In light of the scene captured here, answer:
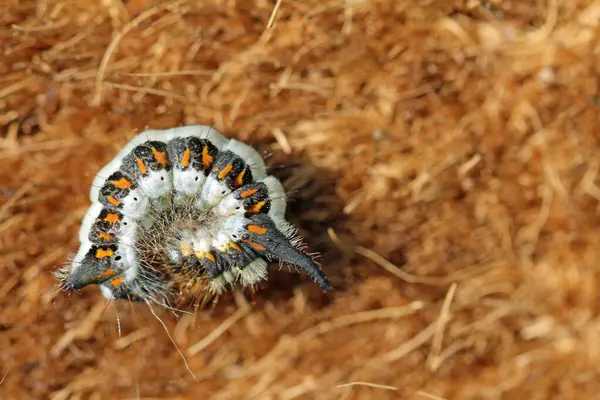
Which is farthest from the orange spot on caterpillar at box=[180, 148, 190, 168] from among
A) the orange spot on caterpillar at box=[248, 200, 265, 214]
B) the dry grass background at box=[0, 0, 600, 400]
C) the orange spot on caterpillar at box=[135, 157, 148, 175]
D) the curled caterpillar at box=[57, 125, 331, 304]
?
the dry grass background at box=[0, 0, 600, 400]

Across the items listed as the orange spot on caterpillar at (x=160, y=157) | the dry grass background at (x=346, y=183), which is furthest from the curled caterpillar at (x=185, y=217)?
the dry grass background at (x=346, y=183)

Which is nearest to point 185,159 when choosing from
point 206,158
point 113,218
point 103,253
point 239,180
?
point 206,158

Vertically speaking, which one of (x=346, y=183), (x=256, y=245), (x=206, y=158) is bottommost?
(x=346, y=183)

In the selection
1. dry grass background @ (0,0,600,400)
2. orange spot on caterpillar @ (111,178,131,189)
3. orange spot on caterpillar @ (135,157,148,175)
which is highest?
orange spot on caterpillar @ (135,157,148,175)

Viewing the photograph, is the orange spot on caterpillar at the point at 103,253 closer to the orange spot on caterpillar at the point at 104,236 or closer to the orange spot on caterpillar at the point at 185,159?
the orange spot on caterpillar at the point at 104,236

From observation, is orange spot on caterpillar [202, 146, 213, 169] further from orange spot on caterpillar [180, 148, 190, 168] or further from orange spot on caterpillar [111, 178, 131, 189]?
orange spot on caterpillar [111, 178, 131, 189]

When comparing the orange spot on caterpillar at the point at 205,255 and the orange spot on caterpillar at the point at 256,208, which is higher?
the orange spot on caterpillar at the point at 256,208

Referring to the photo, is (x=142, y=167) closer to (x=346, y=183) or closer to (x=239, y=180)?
(x=239, y=180)

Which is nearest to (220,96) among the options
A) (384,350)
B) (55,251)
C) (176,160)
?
(176,160)
